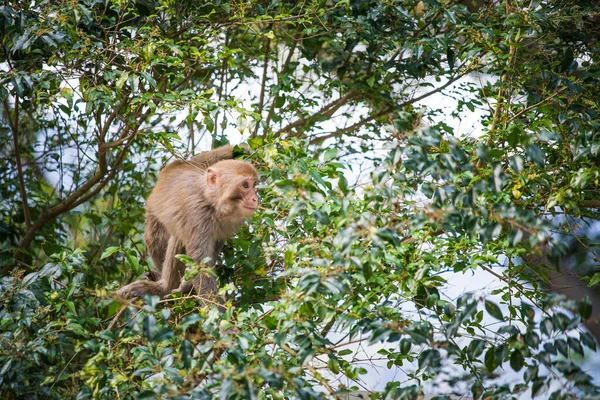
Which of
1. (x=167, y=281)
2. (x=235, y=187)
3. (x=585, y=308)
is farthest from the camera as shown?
(x=167, y=281)

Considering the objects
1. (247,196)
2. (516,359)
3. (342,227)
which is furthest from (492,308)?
(247,196)

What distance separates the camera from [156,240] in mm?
5445

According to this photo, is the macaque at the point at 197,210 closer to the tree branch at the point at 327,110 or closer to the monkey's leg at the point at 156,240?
the monkey's leg at the point at 156,240

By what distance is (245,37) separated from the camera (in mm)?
6527

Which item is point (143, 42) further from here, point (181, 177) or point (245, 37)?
point (245, 37)

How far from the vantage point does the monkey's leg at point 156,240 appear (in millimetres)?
5383

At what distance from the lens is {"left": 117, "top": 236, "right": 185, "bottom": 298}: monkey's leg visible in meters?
4.97

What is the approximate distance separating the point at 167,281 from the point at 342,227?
7.57 feet

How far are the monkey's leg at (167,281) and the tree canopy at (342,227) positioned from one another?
0.92ft

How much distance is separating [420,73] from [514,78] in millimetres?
1116

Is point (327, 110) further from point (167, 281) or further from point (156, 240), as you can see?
point (167, 281)

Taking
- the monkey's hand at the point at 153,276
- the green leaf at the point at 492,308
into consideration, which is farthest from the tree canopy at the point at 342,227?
the monkey's hand at the point at 153,276

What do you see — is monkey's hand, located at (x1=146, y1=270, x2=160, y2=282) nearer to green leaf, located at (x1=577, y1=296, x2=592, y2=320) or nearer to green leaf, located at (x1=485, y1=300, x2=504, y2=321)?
green leaf, located at (x1=485, y1=300, x2=504, y2=321)

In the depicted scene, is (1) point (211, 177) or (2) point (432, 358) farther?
(1) point (211, 177)
